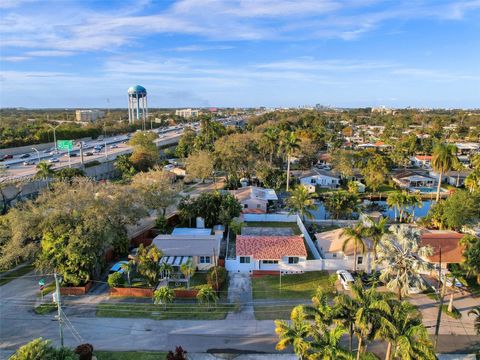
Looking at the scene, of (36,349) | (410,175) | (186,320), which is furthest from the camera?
(410,175)

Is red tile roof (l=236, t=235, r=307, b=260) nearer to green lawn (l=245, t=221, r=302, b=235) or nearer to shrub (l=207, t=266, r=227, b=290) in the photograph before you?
shrub (l=207, t=266, r=227, b=290)

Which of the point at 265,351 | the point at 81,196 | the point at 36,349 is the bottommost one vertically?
the point at 265,351

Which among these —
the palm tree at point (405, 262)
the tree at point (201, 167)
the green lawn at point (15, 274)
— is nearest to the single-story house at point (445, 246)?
the palm tree at point (405, 262)

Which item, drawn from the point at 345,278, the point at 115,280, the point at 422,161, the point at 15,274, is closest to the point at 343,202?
the point at 345,278

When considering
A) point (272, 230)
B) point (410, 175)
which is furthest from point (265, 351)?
point (410, 175)

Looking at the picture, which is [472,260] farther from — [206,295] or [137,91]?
[137,91]

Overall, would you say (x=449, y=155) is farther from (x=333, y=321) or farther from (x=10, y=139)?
(x=10, y=139)

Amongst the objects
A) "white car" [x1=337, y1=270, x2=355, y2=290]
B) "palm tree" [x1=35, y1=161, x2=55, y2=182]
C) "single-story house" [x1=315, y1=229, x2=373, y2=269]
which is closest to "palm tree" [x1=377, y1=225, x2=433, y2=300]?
"white car" [x1=337, y1=270, x2=355, y2=290]
